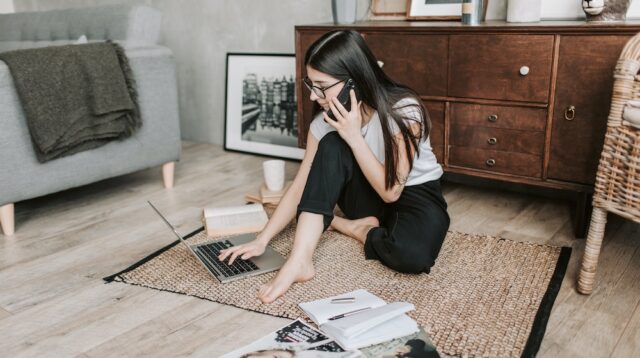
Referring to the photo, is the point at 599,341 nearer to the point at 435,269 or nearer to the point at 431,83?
the point at 435,269

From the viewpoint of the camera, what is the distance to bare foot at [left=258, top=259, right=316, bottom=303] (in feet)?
4.95

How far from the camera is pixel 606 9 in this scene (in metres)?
1.91

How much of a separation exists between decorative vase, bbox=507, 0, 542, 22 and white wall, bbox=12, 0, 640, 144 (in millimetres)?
971

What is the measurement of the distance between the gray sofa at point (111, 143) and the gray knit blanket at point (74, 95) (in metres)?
Result: 0.04

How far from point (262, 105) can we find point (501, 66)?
4.94 feet

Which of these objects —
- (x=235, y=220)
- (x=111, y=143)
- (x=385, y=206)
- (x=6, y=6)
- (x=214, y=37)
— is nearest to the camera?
(x=385, y=206)

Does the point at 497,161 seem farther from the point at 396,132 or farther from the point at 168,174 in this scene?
the point at 168,174

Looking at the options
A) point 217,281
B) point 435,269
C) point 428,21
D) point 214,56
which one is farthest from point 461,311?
point 214,56

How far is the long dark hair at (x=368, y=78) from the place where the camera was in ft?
5.06

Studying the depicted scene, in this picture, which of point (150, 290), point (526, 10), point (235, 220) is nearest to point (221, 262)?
point (150, 290)

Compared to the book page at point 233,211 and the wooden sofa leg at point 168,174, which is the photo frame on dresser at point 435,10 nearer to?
the book page at point 233,211

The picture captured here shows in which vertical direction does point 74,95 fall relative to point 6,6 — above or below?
below

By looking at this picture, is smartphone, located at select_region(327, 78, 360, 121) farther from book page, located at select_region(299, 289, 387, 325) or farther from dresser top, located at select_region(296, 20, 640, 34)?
dresser top, located at select_region(296, 20, 640, 34)

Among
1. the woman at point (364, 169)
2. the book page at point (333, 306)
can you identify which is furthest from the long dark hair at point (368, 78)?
the book page at point (333, 306)
